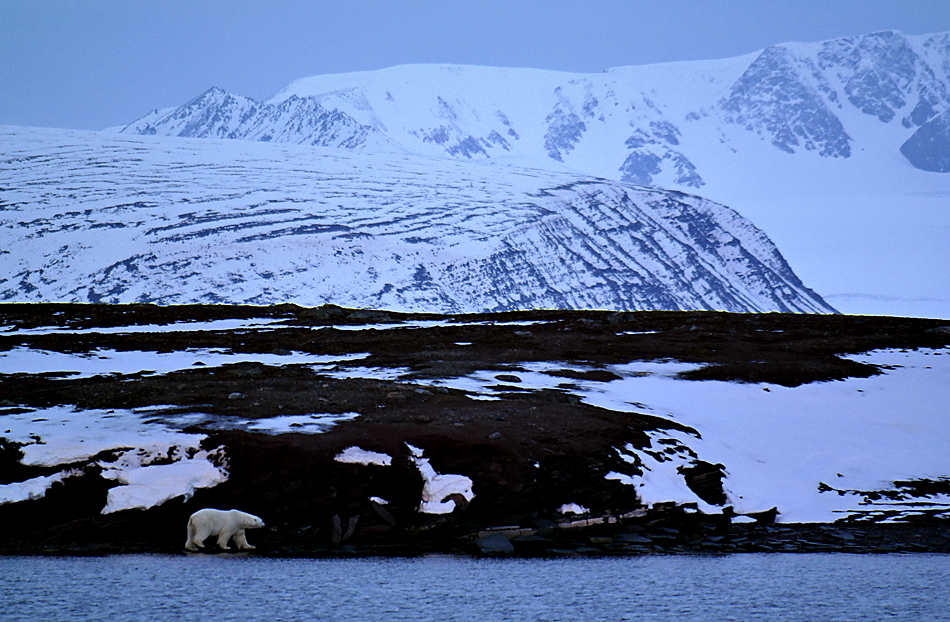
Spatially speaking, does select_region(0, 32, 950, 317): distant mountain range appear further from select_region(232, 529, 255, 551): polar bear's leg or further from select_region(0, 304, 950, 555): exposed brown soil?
select_region(232, 529, 255, 551): polar bear's leg

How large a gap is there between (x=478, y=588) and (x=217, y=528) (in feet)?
16.9

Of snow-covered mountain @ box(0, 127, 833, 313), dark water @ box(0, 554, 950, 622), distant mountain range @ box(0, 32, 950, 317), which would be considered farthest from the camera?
distant mountain range @ box(0, 32, 950, 317)

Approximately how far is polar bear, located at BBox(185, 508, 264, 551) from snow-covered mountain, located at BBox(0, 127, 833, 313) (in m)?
100

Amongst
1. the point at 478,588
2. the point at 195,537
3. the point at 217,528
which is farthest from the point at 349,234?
the point at 478,588

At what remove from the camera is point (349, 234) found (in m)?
132

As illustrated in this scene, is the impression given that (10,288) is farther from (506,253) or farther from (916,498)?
(916,498)

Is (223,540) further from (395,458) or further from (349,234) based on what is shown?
(349,234)

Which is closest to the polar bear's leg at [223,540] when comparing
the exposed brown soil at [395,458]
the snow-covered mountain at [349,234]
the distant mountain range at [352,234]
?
the exposed brown soil at [395,458]

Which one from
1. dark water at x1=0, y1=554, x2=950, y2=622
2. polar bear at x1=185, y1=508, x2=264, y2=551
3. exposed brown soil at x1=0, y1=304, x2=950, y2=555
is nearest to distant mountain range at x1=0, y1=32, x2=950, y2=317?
exposed brown soil at x1=0, y1=304, x2=950, y2=555

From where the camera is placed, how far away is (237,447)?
17.3 metres

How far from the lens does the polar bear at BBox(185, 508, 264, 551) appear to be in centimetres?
1411

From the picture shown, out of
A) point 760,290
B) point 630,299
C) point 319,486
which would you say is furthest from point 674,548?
point 760,290

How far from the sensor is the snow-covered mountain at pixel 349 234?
387 ft

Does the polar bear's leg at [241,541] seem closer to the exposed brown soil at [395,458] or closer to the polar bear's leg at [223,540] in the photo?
→ the polar bear's leg at [223,540]
